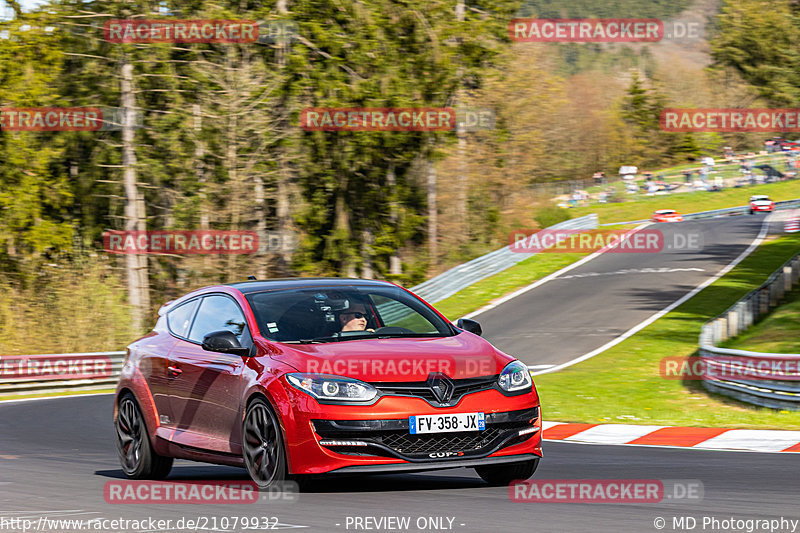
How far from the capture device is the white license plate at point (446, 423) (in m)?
7.42

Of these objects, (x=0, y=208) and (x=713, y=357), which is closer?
(x=713, y=357)

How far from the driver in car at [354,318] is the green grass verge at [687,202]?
7067cm

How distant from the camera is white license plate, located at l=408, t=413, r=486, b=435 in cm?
742

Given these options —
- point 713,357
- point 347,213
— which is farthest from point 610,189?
point 713,357

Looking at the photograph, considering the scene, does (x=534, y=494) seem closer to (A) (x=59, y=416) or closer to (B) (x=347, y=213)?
(A) (x=59, y=416)

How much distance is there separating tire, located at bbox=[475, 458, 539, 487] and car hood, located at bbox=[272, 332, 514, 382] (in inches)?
31.3

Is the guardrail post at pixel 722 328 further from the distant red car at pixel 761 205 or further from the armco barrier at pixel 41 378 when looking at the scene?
the distant red car at pixel 761 205

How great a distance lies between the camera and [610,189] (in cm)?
8931

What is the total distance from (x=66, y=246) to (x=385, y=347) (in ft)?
125

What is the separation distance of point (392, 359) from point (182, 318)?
2.58 metres
